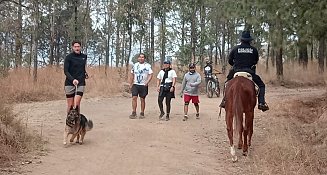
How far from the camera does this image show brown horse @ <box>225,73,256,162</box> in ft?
31.1

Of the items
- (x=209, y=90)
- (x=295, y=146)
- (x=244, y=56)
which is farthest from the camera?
(x=209, y=90)

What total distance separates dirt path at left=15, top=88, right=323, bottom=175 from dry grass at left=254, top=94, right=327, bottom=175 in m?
0.38

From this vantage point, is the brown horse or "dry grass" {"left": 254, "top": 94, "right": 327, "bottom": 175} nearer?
"dry grass" {"left": 254, "top": 94, "right": 327, "bottom": 175}

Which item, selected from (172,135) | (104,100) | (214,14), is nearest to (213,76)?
(104,100)

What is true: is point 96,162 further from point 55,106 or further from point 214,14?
point 214,14

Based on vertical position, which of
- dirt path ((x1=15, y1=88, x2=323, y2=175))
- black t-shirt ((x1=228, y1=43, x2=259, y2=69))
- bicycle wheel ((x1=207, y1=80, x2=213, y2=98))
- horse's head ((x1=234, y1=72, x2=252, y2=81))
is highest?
black t-shirt ((x1=228, y1=43, x2=259, y2=69))

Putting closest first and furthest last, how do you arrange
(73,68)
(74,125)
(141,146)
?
(74,125) < (141,146) < (73,68)

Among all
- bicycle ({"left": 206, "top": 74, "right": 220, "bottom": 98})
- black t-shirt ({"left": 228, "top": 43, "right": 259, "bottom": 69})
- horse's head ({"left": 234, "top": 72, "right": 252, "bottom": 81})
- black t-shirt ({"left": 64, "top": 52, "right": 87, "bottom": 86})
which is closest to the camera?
horse's head ({"left": 234, "top": 72, "right": 252, "bottom": 81})

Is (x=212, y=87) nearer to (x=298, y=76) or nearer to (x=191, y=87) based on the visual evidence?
(x=191, y=87)

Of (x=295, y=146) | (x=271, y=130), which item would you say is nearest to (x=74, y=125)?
(x=295, y=146)

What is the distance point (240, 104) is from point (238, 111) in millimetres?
177

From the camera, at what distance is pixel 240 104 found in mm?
9516

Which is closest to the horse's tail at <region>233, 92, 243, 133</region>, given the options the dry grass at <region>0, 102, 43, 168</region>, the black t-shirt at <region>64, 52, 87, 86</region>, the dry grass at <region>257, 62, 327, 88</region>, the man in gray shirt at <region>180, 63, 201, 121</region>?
the black t-shirt at <region>64, 52, 87, 86</region>

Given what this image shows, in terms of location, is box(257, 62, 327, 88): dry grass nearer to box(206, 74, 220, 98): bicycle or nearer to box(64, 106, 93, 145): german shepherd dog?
box(206, 74, 220, 98): bicycle
